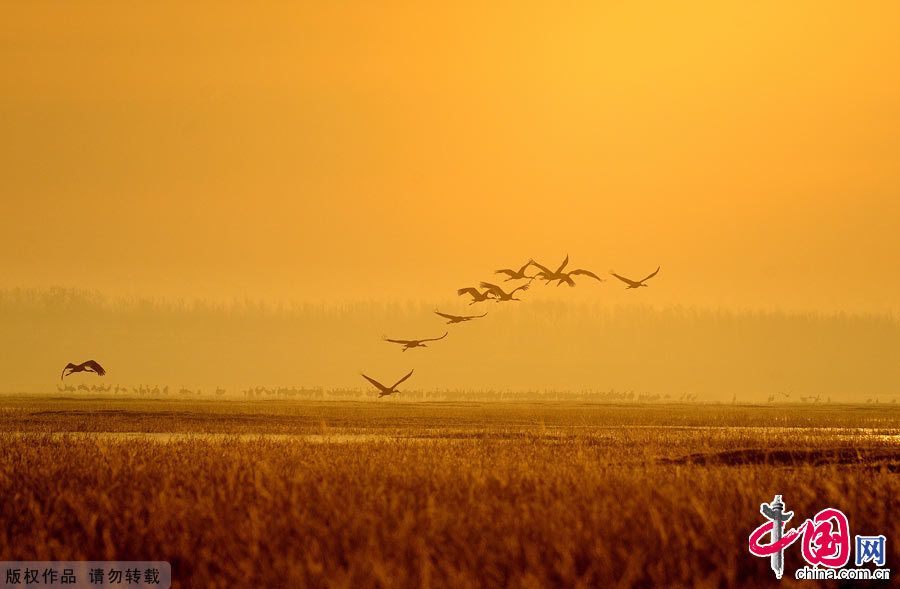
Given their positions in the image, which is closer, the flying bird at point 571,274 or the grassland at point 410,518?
the grassland at point 410,518

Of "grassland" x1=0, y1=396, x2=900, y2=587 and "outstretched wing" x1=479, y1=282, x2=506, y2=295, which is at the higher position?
"outstretched wing" x1=479, y1=282, x2=506, y2=295

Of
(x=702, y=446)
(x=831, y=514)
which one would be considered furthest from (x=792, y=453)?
(x=831, y=514)

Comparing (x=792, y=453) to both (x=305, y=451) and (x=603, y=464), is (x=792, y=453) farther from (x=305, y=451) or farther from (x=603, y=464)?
(x=305, y=451)

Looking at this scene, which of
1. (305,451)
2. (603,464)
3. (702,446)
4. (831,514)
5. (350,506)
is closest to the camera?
(831,514)

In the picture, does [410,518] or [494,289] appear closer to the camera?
[410,518]

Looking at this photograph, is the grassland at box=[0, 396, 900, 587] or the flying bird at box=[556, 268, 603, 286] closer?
the grassland at box=[0, 396, 900, 587]

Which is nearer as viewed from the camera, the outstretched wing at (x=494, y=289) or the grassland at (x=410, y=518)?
the grassland at (x=410, y=518)

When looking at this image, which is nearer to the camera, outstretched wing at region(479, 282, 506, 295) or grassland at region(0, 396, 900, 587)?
grassland at region(0, 396, 900, 587)

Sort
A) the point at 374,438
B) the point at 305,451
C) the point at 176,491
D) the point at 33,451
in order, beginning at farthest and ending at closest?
the point at 374,438, the point at 305,451, the point at 33,451, the point at 176,491

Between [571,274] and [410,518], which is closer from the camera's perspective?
[410,518]

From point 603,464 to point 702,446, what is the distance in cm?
1339

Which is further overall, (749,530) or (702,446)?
(702,446)

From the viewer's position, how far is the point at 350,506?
67.4 ft

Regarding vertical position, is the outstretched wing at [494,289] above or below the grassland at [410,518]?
above
